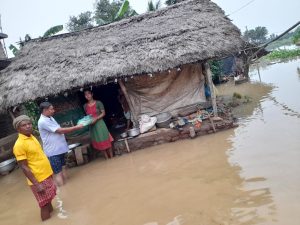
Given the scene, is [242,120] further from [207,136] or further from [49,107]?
[49,107]

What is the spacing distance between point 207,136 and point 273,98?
4.90 metres

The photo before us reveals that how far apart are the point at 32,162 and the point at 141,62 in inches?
169

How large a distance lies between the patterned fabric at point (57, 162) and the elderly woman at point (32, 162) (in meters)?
1.18

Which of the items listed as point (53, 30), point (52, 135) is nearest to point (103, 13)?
point (53, 30)

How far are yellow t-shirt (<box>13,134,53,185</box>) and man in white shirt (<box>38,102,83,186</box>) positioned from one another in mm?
1123

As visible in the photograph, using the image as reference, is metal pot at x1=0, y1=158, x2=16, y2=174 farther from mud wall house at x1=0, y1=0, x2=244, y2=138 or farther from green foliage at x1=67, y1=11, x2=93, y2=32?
green foliage at x1=67, y1=11, x2=93, y2=32

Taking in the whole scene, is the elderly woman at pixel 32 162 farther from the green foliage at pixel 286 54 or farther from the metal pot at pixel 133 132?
the green foliage at pixel 286 54

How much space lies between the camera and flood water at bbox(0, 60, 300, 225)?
12.1 feet

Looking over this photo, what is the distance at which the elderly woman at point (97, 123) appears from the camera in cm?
689

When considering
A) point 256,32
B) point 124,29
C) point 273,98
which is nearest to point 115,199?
point 124,29

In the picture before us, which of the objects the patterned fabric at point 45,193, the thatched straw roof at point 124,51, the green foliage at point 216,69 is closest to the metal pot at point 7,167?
the thatched straw roof at point 124,51

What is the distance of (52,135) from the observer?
561cm

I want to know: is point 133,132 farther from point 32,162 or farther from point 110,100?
point 110,100

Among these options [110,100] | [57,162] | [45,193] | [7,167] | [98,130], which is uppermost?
[110,100]
